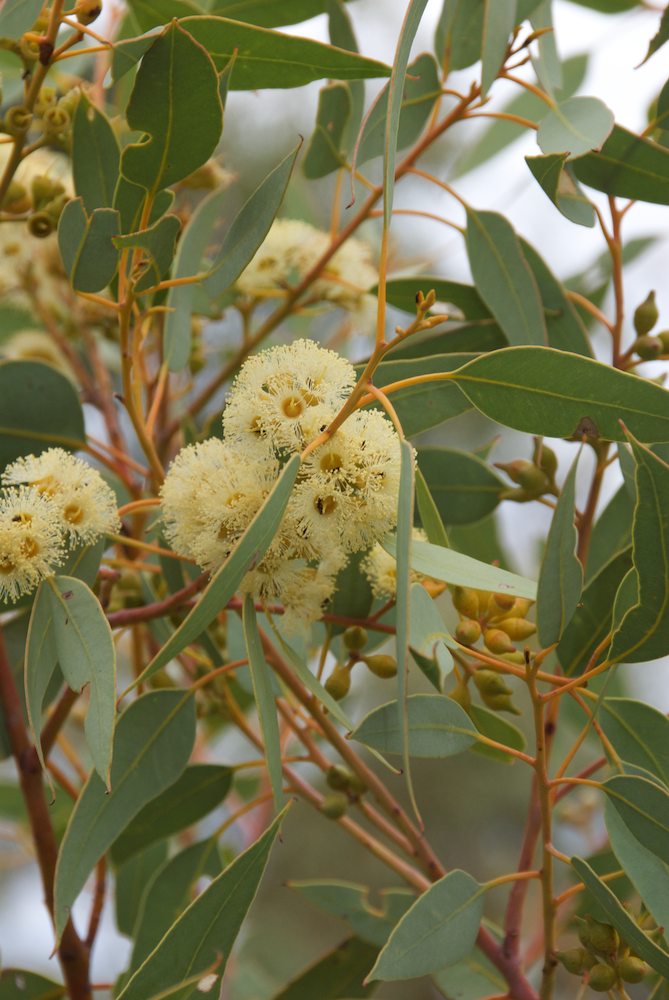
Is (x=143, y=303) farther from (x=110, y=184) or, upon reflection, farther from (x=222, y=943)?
(x=222, y=943)

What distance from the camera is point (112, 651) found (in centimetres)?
66

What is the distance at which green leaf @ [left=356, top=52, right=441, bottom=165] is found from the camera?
93 centimetres

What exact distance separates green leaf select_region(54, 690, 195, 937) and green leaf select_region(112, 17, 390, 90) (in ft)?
1.58

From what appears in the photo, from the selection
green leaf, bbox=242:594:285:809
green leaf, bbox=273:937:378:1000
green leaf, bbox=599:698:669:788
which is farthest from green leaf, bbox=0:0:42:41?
green leaf, bbox=273:937:378:1000

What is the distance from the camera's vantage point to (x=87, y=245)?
739 mm

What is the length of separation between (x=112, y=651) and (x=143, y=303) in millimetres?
325

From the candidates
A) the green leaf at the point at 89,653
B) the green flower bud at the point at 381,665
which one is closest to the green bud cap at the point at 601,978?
the green flower bud at the point at 381,665

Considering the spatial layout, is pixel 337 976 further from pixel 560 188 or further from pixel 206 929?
pixel 560 188

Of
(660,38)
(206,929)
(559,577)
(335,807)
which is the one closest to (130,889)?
(335,807)

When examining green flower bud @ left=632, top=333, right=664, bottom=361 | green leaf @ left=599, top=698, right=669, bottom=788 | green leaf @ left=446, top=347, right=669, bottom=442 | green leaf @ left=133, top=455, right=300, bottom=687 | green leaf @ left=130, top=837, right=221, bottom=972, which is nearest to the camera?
green leaf @ left=133, top=455, right=300, bottom=687

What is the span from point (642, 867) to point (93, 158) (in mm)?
637

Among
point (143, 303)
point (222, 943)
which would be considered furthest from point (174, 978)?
point (143, 303)

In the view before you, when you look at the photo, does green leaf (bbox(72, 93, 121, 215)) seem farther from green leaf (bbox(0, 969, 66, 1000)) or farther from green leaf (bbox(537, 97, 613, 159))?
green leaf (bbox(0, 969, 66, 1000))

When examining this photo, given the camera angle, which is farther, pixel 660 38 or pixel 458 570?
pixel 660 38
